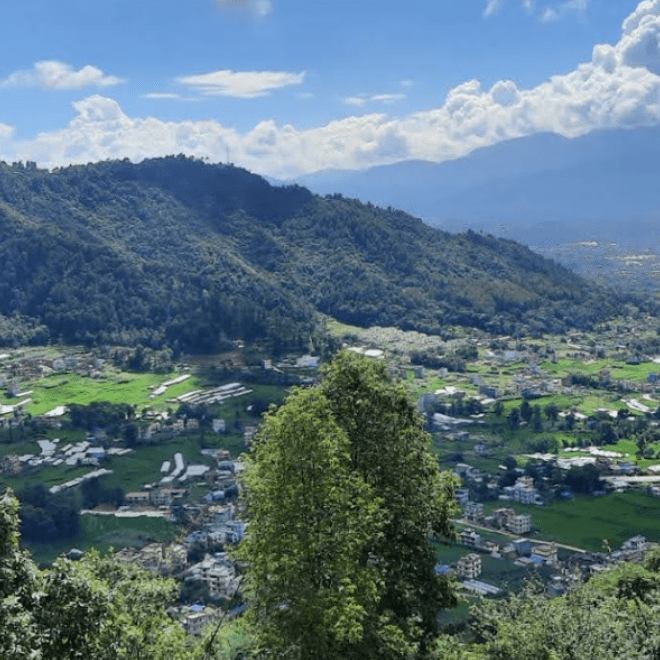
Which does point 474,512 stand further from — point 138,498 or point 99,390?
point 99,390

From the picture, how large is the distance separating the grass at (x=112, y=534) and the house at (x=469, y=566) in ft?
61.5

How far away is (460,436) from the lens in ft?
254

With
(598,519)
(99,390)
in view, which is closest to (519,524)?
(598,519)

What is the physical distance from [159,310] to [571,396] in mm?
68507

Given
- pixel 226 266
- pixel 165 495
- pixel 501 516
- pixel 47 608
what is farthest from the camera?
pixel 226 266

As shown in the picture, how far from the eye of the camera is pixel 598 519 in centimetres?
5594

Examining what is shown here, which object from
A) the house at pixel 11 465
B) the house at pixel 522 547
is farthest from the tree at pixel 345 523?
the house at pixel 11 465

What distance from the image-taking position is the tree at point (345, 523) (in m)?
11.1

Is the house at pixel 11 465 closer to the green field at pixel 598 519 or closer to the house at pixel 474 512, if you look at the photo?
the house at pixel 474 512

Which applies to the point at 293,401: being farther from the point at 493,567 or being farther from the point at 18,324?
the point at 18,324

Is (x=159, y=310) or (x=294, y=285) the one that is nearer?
(x=159, y=310)

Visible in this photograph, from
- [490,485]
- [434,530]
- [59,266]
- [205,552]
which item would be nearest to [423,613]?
[434,530]

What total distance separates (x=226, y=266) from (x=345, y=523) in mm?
140917

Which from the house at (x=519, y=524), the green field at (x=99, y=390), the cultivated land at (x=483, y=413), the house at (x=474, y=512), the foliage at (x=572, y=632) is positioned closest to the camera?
the foliage at (x=572, y=632)
